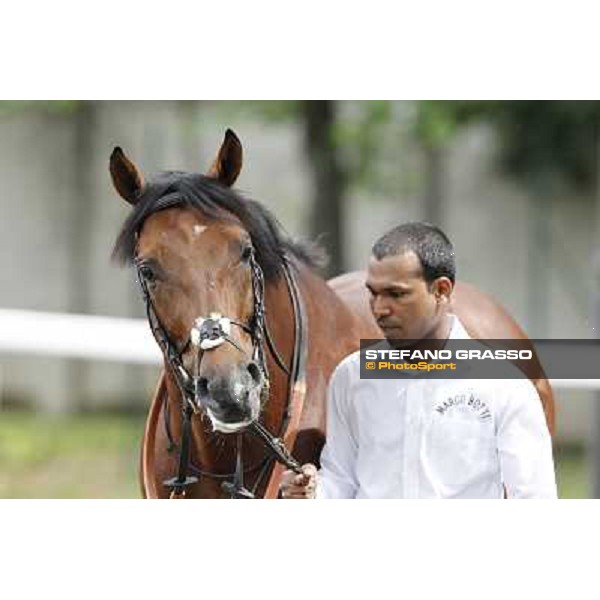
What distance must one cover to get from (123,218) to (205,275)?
1.01ft

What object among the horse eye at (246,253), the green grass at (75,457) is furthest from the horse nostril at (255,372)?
the green grass at (75,457)

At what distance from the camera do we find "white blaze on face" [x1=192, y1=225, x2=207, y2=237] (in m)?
1.78

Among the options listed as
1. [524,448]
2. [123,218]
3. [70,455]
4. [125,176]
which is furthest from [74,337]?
[524,448]

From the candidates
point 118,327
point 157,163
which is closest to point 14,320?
point 118,327

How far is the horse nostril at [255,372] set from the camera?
1752mm

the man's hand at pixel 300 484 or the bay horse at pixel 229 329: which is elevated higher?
the bay horse at pixel 229 329

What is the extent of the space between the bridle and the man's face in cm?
13

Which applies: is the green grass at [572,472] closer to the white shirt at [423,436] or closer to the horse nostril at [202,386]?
the white shirt at [423,436]

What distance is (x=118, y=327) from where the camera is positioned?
7.80 ft

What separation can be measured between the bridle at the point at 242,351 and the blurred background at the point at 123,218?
17cm

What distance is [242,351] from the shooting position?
1757 millimetres

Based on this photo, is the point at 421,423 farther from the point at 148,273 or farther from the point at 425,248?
the point at 148,273
